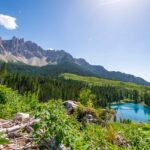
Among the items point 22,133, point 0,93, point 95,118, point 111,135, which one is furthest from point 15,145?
point 95,118

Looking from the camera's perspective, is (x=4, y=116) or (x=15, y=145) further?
(x=4, y=116)

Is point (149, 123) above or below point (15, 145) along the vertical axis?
above

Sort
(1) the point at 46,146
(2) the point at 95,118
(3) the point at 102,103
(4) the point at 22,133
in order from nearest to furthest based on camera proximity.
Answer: (1) the point at 46,146
(4) the point at 22,133
(2) the point at 95,118
(3) the point at 102,103

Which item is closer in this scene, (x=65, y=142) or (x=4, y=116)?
(x=65, y=142)

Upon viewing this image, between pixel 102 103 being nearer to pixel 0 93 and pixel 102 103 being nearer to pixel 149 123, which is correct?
pixel 0 93

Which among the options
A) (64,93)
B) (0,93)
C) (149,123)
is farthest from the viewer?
(64,93)

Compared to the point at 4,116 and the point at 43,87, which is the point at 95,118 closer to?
the point at 4,116

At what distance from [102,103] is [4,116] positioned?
135464 mm

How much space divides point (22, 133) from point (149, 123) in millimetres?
6025

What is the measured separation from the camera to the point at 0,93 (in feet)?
56.5

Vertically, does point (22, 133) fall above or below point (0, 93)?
below

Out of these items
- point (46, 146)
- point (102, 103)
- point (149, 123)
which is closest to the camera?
point (149, 123)

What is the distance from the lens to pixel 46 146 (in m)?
7.63

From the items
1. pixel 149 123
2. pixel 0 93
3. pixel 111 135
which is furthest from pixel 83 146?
pixel 0 93
